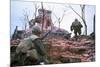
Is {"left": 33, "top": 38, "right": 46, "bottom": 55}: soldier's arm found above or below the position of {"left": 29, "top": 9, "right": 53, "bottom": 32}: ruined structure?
below

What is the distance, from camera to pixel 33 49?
1.59 meters

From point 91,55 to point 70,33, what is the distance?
30 centimetres

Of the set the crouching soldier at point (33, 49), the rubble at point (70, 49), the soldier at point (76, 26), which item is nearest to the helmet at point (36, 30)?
the crouching soldier at point (33, 49)

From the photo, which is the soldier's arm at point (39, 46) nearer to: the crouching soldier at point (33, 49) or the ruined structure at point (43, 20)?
the crouching soldier at point (33, 49)

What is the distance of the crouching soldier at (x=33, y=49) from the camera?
61.7 inches

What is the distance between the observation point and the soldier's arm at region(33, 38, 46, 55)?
63.1 inches

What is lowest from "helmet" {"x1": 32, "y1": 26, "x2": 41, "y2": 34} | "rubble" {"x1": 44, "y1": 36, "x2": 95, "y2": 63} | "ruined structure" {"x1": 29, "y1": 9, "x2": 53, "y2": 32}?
"rubble" {"x1": 44, "y1": 36, "x2": 95, "y2": 63}

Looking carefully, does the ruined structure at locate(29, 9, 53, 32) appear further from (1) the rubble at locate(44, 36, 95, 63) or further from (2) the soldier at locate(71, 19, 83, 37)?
(2) the soldier at locate(71, 19, 83, 37)

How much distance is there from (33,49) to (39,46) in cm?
6

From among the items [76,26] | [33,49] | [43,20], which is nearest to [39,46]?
[33,49]

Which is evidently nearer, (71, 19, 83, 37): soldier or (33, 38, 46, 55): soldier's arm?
(33, 38, 46, 55): soldier's arm

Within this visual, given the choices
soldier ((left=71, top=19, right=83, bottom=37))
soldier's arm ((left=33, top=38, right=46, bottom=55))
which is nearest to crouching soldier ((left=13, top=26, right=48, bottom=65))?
soldier's arm ((left=33, top=38, right=46, bottom=55))

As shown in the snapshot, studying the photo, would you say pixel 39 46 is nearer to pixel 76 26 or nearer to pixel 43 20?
pixel 43 20

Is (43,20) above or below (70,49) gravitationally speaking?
above
